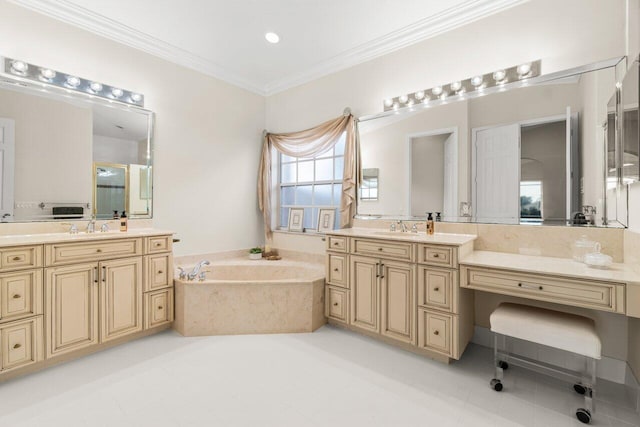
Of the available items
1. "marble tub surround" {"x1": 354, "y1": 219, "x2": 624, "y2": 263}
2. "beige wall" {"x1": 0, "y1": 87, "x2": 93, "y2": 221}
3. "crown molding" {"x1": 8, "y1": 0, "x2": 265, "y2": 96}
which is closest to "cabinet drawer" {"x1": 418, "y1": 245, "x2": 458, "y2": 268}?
"marble tub surround" {"x1": 354, "y1": 219, "x2": 624, "y2": 263}

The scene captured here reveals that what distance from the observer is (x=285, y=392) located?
1941mm

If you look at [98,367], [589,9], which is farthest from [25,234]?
[589,9]

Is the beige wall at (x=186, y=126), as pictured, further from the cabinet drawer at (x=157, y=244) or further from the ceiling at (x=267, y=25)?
the cabinet drawer at (x=157, y=244)

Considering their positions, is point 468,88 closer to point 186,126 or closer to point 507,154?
point 507,154

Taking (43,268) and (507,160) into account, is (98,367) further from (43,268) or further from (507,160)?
(507,160)

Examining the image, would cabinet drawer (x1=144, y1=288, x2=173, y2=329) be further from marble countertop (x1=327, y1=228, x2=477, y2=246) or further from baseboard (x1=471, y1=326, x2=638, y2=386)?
baseboard (x1=471, y1=326, x2=638, y2=386)

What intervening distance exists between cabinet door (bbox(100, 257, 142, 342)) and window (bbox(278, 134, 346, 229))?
80.9 inches

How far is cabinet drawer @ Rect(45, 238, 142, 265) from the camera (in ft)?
7.11

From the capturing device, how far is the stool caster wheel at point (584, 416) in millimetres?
1657

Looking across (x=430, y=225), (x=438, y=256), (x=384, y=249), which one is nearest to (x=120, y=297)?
(x=384, y=249)

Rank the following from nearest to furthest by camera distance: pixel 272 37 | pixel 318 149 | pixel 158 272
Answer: pixel 158 272 < pixel 272 37 < pixel 318 149

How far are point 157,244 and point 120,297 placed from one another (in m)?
0.51

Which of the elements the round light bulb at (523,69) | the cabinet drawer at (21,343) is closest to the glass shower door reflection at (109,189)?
the cabinet drawer at (21,343)

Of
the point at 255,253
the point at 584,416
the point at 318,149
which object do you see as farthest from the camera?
the point at 255,253
